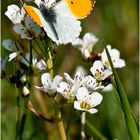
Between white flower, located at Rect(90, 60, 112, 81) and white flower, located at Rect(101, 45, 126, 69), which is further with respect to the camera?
white flower, located at Rect(101, 45, 126, 69)

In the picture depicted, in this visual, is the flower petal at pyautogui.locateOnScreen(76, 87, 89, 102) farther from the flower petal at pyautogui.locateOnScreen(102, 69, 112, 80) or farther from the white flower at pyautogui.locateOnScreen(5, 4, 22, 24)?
the white flower at pyautogui.locateOnScreen(5, 4, 22, 24)

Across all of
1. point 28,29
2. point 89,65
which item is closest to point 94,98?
point 28,29

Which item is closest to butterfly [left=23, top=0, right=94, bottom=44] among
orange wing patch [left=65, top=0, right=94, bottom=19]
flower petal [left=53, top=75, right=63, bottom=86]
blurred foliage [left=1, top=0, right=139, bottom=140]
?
orange wing patch [left=65, top=0, right=94, bottom=19]

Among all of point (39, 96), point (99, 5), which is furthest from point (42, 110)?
point (99, 5)

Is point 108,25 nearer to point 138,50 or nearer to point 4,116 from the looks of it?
point 138,50

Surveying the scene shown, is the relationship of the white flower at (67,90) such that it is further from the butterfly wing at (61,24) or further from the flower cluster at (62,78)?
the butterfly wing at (61,24)

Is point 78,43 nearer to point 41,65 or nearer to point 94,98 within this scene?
point 41,65
